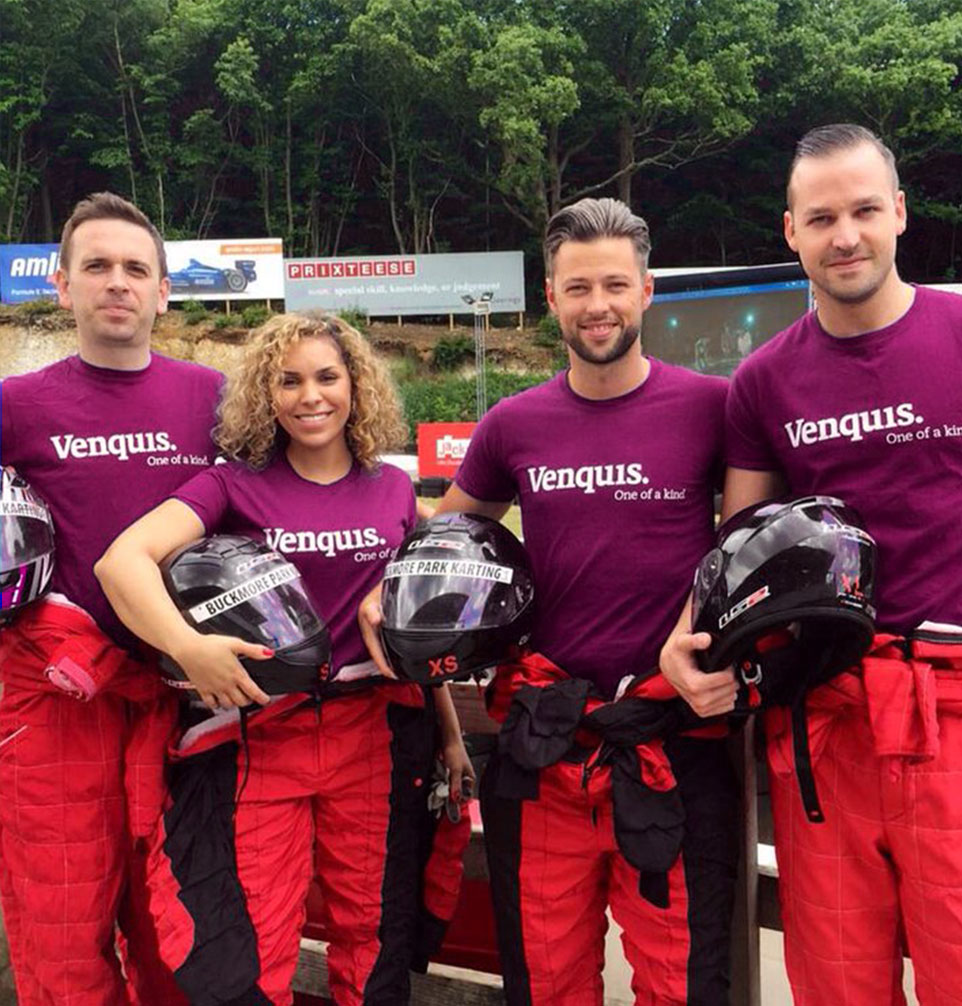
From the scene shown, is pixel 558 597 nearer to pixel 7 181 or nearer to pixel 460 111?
pixel 460 111

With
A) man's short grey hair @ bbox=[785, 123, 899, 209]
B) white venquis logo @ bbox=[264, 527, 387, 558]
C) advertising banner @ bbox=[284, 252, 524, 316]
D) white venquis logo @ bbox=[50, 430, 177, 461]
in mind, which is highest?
advertising banner @ bbox=[284, 252, 524, 316]

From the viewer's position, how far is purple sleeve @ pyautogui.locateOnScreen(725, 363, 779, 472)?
1.95m

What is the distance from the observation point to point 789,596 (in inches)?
66.4

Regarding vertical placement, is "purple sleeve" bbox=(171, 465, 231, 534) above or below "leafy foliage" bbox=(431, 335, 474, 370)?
below

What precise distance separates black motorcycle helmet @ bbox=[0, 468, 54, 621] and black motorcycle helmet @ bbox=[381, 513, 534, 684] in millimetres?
768

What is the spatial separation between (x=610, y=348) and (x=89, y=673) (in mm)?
1332

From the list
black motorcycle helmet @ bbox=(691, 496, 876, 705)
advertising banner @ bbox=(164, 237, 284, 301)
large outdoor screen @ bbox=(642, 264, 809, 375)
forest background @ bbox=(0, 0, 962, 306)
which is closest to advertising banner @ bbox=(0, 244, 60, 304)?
advertising banner @ bbox=(164, 237, 284, 301)

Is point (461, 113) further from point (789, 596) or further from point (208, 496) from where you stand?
point (789, 596)

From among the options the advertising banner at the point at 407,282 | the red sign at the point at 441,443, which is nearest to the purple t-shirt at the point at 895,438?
the red sign at the point at 441,443

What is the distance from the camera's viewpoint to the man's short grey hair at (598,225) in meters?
2.10

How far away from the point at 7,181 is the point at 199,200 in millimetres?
6706

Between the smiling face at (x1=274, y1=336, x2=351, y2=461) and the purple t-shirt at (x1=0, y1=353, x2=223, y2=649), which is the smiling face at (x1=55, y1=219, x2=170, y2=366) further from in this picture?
the smiling face at (x1=274, y1=336, x2=351, y2=461)

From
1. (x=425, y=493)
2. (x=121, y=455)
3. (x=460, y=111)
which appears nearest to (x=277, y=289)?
(x=460, y=111)

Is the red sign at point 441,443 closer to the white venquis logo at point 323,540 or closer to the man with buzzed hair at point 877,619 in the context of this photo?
the white venquis logo at point 323,540
